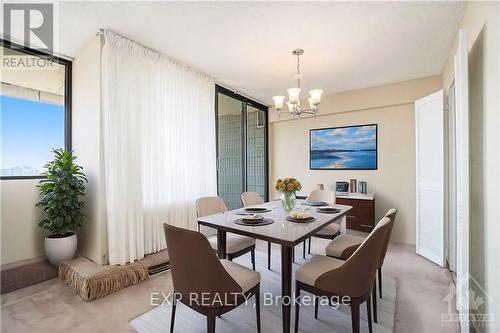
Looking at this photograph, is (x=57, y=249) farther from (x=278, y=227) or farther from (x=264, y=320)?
(x=278, y=227)

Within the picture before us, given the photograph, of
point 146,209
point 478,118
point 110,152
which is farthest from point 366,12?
point 146,209

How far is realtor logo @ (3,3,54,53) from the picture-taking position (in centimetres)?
211

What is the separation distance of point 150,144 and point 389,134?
3894 mm

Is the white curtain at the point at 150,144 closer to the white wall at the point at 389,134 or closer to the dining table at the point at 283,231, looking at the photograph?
the dining table at the point at 283,231

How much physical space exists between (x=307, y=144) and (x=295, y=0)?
126 inches

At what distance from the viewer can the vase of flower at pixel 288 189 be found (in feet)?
7.78

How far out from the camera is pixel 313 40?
100.0 inches

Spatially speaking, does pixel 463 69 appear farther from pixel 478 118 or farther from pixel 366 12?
pixel 366 12

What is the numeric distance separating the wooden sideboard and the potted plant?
381cm

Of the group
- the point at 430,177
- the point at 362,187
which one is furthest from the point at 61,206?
the point at 430,177

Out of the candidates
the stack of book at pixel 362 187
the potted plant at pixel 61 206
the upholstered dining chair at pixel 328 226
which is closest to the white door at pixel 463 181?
the upholstered dining chair at pixel 328 226

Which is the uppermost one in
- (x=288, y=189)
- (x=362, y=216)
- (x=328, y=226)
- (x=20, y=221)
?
(x=288, y=189)

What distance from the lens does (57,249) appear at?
2.50 metres

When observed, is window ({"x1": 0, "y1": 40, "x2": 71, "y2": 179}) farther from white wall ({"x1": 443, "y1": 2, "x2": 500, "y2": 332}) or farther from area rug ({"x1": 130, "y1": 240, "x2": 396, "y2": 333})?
white wall ({"x1": 443, "y1": 2, "x2": 500, "y2": 332})
